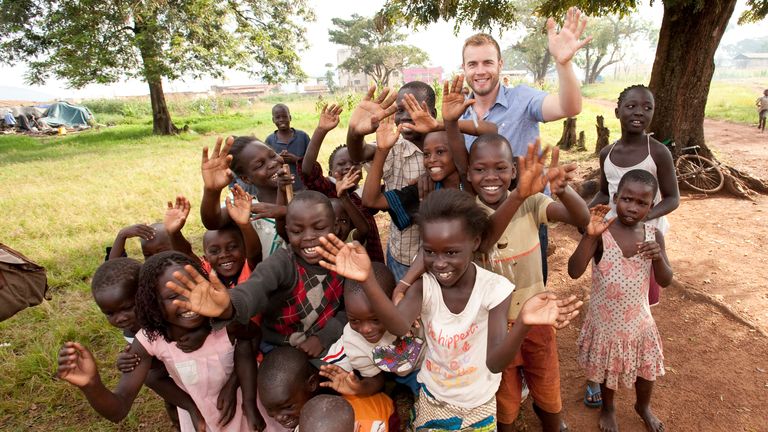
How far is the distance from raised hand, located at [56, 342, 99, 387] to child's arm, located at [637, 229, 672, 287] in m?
2.35

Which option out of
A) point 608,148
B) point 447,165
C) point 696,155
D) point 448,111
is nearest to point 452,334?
point 447,165

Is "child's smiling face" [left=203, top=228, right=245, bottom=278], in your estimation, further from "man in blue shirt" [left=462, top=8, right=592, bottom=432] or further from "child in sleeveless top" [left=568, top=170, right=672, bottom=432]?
"child in sleeveless top" [left=568, top=170, right=672, bottom=432]

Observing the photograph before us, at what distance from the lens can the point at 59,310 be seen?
3.67m

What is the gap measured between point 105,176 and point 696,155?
425 inches

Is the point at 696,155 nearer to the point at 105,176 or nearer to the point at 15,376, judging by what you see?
the point at 15,376

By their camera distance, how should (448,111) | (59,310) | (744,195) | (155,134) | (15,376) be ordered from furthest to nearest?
(155,134)
(744,195)
(59,310)
(15,376)
(448,111)

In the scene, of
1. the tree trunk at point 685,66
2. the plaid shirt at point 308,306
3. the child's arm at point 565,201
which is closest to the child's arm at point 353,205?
the plaid shirt at point 308,306

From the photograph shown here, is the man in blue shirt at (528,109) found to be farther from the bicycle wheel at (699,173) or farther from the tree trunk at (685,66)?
the bicycle wheel at (699,173)

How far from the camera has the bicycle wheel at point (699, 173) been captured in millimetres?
5621

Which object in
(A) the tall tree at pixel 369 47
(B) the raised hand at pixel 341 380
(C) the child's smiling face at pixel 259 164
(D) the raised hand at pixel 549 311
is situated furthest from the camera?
(A) the tall tree at pixel 369 47

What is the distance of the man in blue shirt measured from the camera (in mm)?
1911

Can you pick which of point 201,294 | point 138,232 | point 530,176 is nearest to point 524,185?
point 530,176

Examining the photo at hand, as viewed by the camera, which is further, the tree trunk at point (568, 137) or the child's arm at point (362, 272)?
the tree trunk at point (568, 137)

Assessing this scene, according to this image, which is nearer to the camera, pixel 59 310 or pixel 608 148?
pixel 608 148
